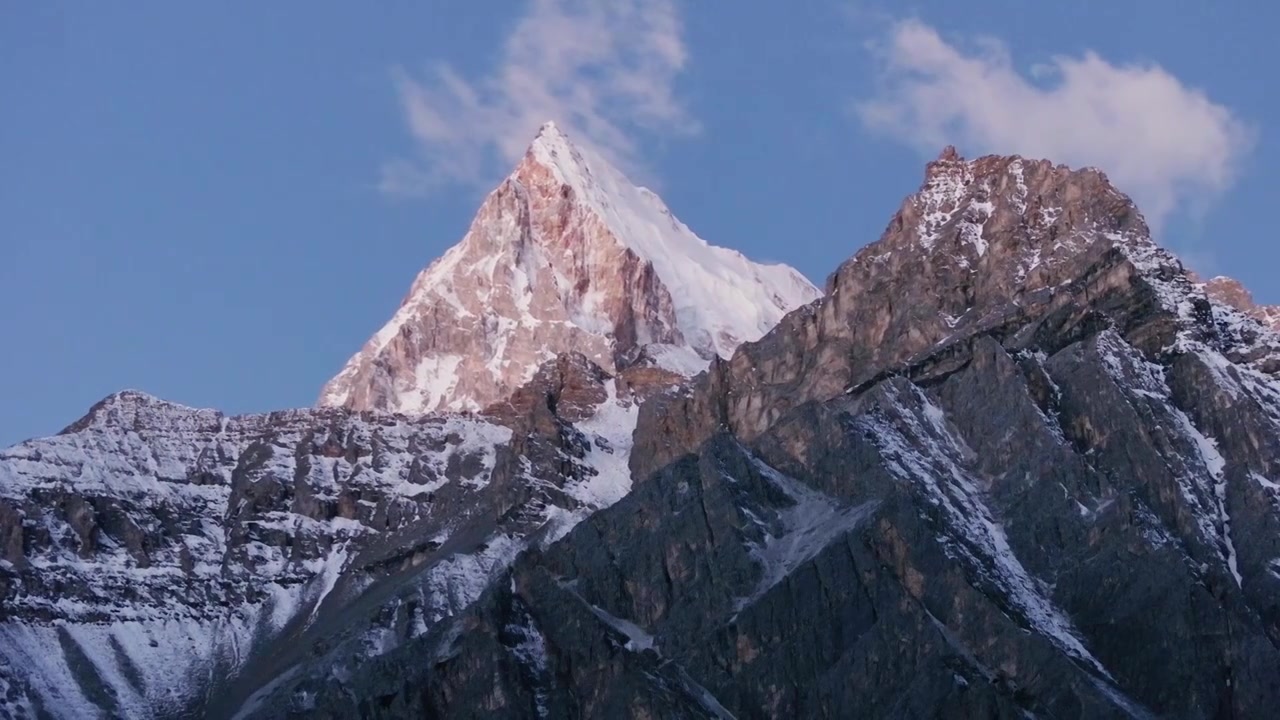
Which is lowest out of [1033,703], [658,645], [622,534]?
[1033,703]

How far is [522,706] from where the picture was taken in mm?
180500

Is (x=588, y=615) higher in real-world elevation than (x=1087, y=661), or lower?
higher

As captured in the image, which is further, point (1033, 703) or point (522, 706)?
→ point (522, 706)

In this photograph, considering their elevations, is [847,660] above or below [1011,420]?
below

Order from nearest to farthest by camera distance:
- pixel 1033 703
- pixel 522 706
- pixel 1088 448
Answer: pixel 1033 703 → pixel 522 706 → pixel 1088 448

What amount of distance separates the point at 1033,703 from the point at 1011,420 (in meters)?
32.9

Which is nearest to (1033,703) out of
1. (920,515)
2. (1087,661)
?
(1087,661)

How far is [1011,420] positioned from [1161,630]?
86.1 ft

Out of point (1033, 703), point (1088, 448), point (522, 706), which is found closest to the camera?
point (1033, 703)

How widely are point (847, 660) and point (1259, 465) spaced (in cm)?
3493

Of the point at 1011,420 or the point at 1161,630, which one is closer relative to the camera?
the point at 1161,630

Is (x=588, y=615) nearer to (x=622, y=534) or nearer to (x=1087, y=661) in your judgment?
(x=622, y=534)

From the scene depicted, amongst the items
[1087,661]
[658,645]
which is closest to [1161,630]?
[1087,661]

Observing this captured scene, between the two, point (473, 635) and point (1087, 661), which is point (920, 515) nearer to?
point (1087, 661)
